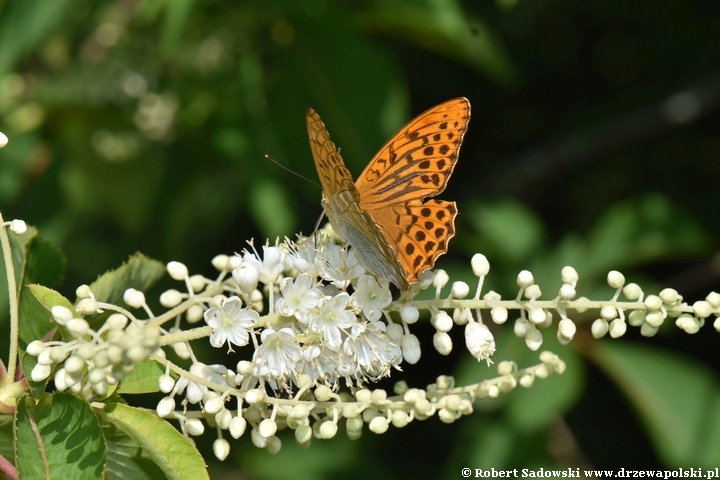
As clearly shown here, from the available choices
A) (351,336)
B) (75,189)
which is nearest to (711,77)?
(351,336)

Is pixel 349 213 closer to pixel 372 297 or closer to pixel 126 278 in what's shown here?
pixel 372 297

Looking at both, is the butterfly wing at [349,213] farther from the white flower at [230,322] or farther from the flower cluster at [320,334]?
the white flower at [230,322]

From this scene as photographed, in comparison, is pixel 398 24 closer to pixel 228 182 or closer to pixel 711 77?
pixel 711 77

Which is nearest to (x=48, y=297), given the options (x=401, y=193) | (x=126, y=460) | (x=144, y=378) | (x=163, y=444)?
(x=144, y=378)

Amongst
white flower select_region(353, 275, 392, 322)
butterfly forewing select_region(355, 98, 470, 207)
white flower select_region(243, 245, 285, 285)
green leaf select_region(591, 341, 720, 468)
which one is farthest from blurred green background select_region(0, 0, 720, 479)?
white flower select_region(353, 275, 392, 322)

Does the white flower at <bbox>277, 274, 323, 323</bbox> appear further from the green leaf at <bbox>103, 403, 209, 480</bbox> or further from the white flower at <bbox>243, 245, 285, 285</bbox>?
the green leaf at <bbox>103, 403, 209, 480</bbox>
